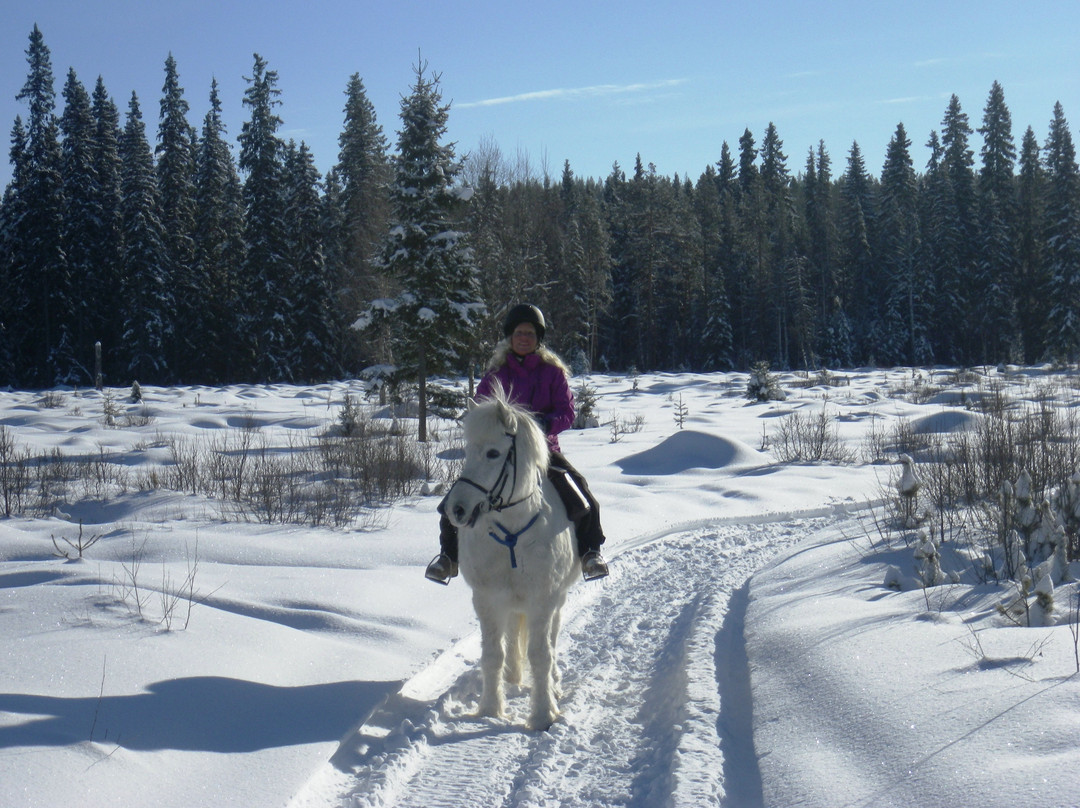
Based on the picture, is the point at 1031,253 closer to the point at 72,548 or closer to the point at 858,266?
the point at 858,266

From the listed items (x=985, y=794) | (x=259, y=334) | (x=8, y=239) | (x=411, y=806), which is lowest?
(x=411, y=806)

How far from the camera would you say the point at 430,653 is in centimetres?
554

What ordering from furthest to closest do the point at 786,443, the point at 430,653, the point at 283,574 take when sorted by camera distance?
the point at 786,443, the point at 283,574, the point at 430,653

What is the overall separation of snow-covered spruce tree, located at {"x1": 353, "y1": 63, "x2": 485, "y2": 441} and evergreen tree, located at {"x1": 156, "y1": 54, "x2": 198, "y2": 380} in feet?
88.1

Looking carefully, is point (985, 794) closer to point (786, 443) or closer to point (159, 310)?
point (786, 443)

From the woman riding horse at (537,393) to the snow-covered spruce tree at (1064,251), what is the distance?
46767 millimetres

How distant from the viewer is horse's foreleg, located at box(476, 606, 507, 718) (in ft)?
15.2

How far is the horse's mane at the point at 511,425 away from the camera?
425cm

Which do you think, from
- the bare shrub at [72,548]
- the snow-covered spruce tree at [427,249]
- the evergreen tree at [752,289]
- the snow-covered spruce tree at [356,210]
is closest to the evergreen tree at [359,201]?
the snow-covered spruce tree at [356,210]

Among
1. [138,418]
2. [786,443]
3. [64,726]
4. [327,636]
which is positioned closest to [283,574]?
[327,636]

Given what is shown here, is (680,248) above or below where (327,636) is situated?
above

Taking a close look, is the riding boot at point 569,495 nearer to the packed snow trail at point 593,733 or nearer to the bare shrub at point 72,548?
the packed snow trail at point 593,733

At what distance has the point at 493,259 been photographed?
29.4 metres

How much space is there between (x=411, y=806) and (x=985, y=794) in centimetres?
236
